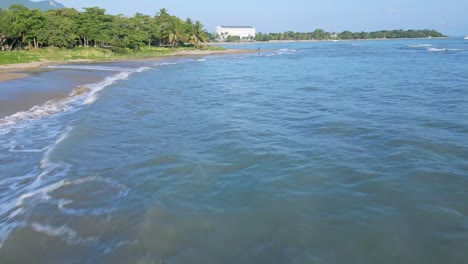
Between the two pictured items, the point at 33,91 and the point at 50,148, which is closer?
the point at 50,148

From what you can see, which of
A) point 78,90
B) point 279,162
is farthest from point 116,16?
point 279,162

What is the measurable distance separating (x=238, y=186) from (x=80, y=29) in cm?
6191

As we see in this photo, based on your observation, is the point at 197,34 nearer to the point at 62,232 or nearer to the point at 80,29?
the point at 80,29

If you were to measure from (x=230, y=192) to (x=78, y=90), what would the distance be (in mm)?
19314

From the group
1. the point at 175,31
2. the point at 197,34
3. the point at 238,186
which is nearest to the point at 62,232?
the point at 238,186

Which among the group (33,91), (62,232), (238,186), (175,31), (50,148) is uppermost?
(175,31)

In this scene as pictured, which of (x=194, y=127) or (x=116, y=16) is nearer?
(x=194, y=127)

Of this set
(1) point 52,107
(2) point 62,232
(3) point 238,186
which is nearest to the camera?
(2) point 62,232

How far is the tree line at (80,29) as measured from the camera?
50416 millimetres

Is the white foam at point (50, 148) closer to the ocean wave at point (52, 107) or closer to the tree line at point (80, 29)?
the ocean wave at point (52, 107)

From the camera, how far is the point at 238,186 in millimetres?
7891

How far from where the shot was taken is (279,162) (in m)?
9.30

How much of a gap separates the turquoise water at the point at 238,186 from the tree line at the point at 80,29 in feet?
140

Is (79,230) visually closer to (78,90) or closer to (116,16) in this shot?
(78,90)
